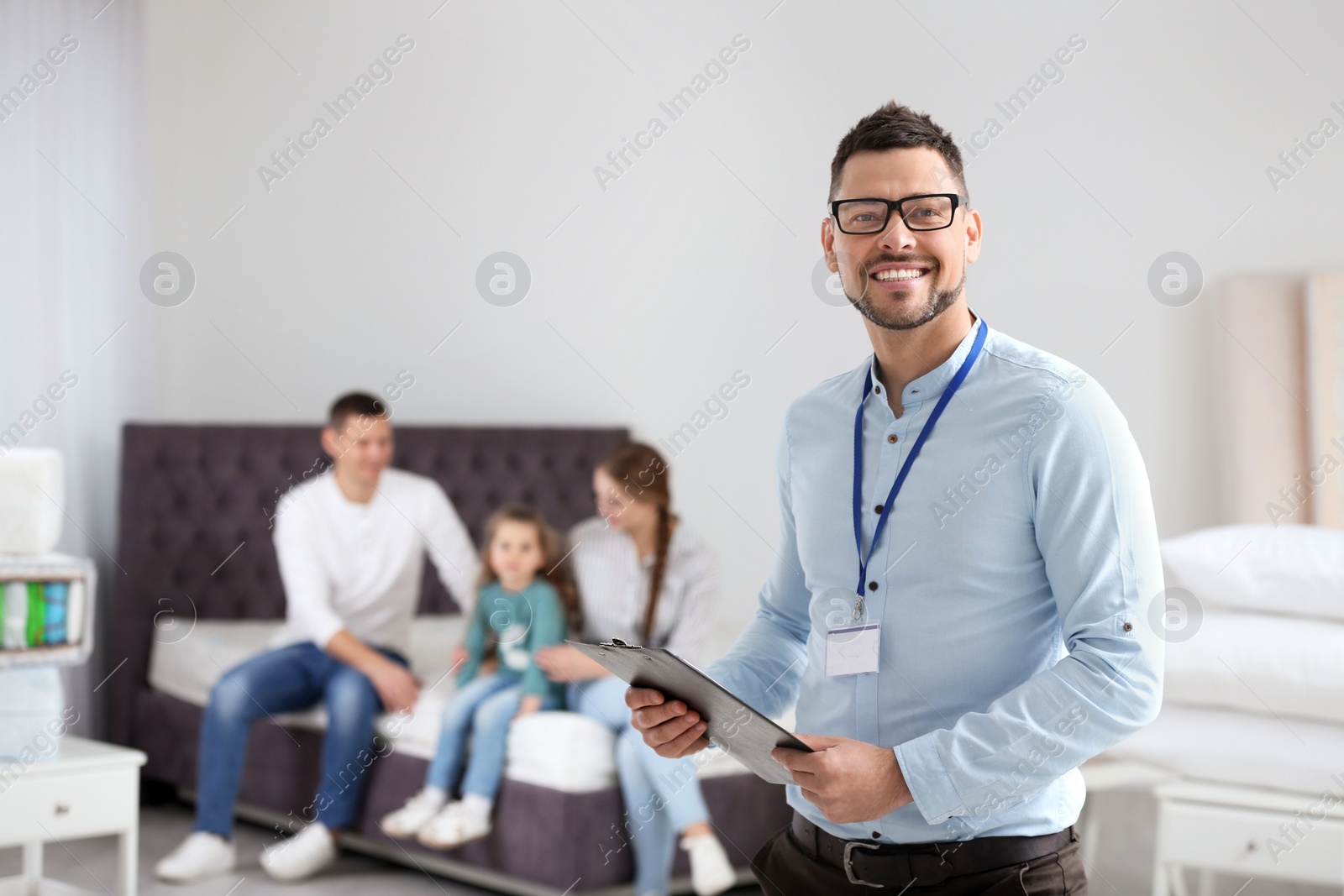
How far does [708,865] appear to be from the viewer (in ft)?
9.67

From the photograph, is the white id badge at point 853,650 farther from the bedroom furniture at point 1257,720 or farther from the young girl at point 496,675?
the young girl at point 496,675

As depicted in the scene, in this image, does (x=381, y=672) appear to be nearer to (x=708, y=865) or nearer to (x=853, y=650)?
(x=708, y=865)

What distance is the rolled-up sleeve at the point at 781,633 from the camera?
4.69 ft

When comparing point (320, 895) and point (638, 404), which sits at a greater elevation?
point (638, 404)

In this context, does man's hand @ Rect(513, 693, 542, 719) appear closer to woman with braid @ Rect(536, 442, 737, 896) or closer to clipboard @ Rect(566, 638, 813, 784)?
woman with braid @ Rect(536, 442, 737, 896)

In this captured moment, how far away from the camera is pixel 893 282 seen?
124cm

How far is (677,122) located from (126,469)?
240 cm

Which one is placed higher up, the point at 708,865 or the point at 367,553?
the point at 367,553

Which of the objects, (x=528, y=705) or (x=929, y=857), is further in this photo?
(x=528, y=705)

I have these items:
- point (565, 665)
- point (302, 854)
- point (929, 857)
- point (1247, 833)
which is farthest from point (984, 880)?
point (302, 854)

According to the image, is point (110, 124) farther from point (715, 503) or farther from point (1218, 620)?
point (1218, 620)

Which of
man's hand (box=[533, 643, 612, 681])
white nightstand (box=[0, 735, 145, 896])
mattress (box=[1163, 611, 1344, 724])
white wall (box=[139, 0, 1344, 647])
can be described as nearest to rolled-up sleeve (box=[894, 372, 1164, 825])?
mattress (box=[1163, 611, 1344, 724])

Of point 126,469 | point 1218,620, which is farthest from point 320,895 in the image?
point 1218,620

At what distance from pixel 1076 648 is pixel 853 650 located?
0.24 m
